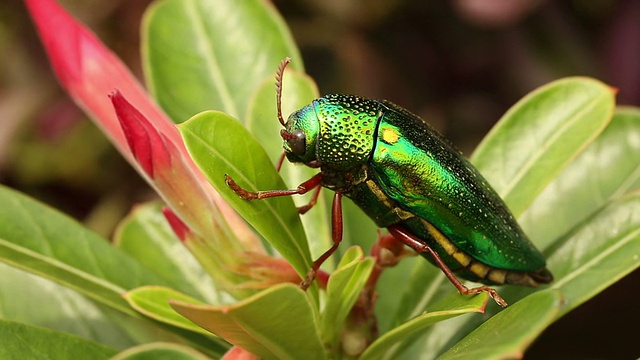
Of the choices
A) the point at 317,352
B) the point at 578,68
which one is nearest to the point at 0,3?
the point at 578,68

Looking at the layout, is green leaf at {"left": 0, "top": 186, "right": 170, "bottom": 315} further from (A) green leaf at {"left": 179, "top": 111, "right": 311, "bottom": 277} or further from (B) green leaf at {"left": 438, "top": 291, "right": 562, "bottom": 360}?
(B) green leaf at {"left": 438, "top": 291, "right": 562, "bottom": 360}

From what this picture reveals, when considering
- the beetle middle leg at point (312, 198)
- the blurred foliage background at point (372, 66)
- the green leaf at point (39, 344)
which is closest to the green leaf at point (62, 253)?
the green leaf at point (39, 344)

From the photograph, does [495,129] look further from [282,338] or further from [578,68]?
[578,68]

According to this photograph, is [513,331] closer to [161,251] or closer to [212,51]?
[161,251]

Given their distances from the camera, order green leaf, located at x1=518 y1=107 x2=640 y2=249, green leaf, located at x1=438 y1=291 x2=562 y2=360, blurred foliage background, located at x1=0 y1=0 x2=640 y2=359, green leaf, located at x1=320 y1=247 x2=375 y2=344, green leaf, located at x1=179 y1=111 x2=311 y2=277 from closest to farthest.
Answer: green leaf, located at x1=438 y1=291 x2=562 y2=360 → green leaf, located at x1=179 y1=111 x2=311 y2=277 → green leaf, located at x1=320 y1=247 x2=375 y2=344 → green leaf, located at x1=518 y1=107 x2=640 y2=249 → blurred foliage background, located at x1=0 y1=0 x2=640 y2=359

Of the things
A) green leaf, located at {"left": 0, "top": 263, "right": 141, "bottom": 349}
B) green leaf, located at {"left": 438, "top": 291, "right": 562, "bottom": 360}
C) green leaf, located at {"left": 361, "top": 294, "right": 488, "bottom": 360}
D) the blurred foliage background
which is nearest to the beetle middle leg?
green leaf, located at {"left": 361, "top": 294, "right": 488, "bottom": 360}

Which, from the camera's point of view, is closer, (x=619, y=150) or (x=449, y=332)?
(x=449, y=332)
